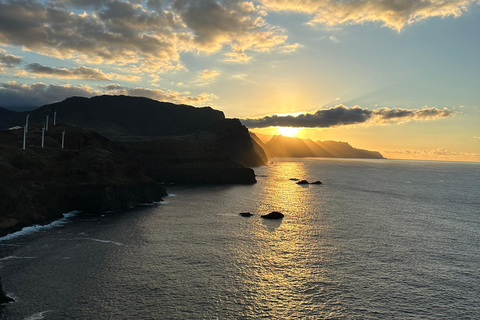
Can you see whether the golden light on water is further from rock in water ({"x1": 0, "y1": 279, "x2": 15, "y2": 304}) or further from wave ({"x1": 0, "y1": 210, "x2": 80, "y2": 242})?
wave ({"x1": 0, "y1": 210, "x2": 80, "y2": 242})

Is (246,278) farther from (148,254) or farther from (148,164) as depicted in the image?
(148,164)

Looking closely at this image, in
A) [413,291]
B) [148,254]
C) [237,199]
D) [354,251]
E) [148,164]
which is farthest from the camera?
[148,164]

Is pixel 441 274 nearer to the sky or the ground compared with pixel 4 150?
nearer to the ground

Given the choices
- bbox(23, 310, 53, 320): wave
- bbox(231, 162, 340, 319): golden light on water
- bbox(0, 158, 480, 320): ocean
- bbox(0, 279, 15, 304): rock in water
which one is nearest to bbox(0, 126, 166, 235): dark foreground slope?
bbox(0, 158, 480, 320): ocean

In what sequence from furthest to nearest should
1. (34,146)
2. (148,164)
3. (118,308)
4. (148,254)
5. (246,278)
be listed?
(148,164) < (34,146) < (148,254) < (246,278) < (118,308)

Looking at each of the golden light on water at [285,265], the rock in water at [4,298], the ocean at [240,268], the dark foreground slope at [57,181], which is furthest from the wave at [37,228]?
the golden light on water at [285,265]

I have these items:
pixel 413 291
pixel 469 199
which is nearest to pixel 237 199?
pixel 413 291

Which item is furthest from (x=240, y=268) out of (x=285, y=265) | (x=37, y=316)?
(x=37, y=316)
